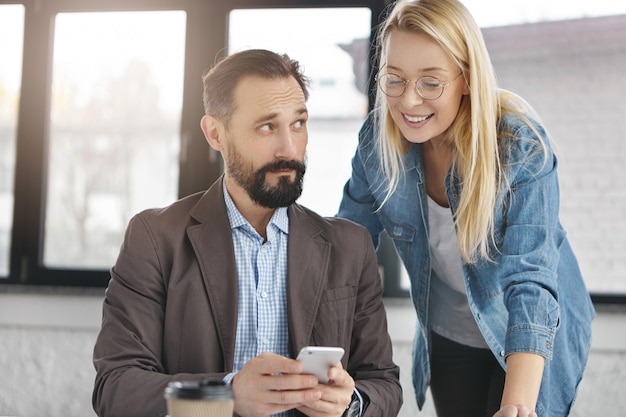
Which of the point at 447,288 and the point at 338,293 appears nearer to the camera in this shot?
the point at 338,293

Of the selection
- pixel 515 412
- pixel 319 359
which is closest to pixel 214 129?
pixel 319 359

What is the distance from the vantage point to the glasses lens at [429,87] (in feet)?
5.60

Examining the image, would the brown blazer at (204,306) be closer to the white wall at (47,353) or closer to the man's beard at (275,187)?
the man's beard at (275,187)

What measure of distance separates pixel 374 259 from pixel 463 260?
24 cm

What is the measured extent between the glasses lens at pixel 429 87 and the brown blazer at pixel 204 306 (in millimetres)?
406

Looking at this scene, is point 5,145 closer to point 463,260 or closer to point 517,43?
point 517,43

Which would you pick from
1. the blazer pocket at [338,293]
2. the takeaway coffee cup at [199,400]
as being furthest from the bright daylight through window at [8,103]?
the takeaway coffee cup at [199,400]

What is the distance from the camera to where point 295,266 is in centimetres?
179

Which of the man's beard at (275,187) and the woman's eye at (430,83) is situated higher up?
the woman's eye at (430,83)

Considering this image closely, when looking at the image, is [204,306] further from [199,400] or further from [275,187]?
[199,400]

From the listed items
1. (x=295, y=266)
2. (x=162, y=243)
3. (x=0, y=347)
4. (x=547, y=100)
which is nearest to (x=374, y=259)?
(x=295, y=266)

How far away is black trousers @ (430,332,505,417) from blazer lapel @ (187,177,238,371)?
0.64 m

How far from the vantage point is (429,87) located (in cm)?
172

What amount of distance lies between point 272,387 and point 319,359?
0.11 m
